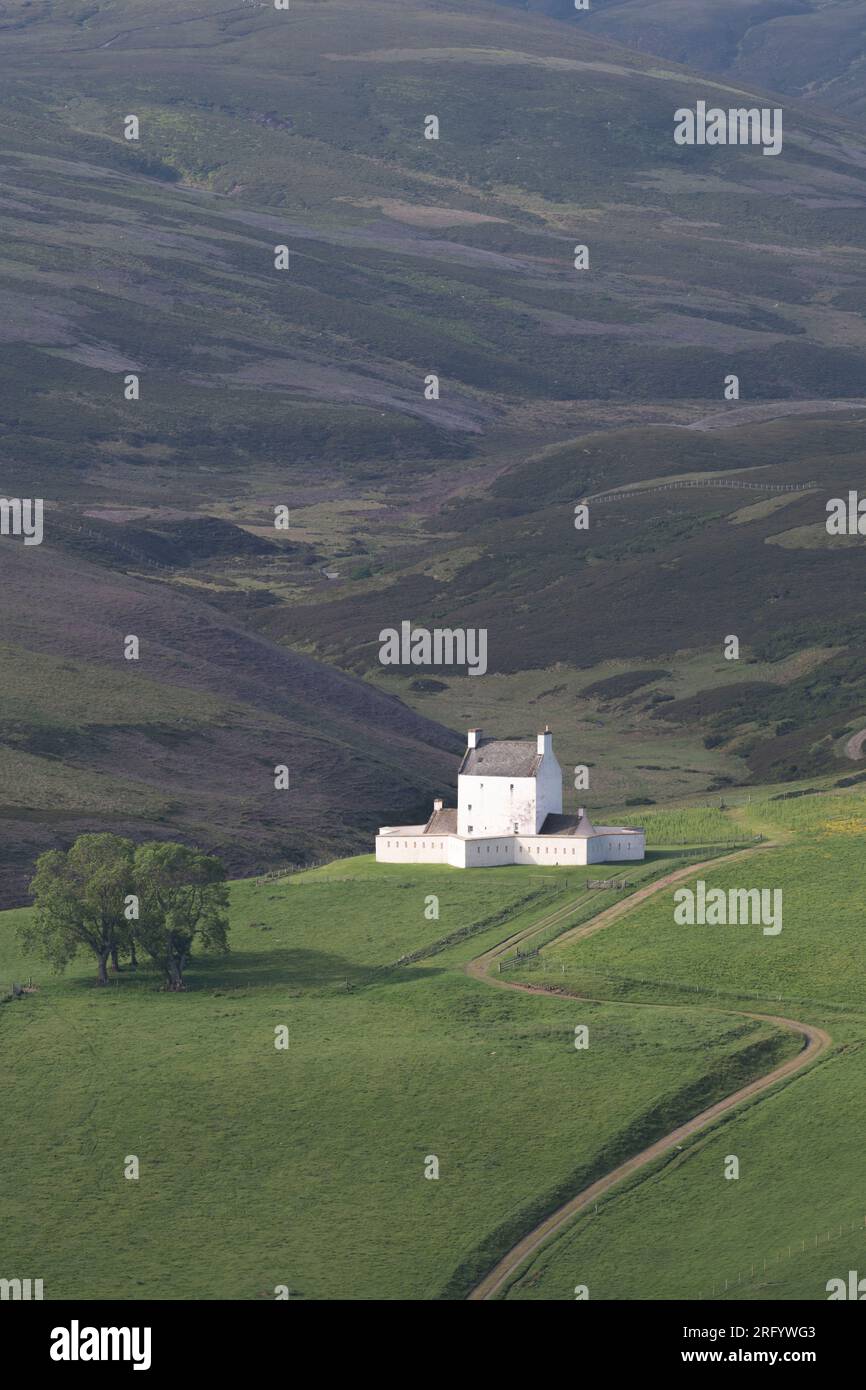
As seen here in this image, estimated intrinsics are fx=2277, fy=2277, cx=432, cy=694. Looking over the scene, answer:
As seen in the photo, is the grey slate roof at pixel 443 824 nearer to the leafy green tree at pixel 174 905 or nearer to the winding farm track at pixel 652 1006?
the winding farm track at pixel 652 1006

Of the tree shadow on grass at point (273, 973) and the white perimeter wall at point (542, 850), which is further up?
the white perimeter wall at point (542, 850)

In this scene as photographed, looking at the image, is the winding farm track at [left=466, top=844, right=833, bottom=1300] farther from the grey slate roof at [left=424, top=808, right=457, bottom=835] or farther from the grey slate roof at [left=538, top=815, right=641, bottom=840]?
the grey slate roof at [left=424, top=808, right=457, bottom=835]

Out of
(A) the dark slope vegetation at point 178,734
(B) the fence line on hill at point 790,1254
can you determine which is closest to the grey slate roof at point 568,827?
(A) the dark slope vegetation at point 178,734

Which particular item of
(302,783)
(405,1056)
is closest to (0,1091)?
(405,1056)

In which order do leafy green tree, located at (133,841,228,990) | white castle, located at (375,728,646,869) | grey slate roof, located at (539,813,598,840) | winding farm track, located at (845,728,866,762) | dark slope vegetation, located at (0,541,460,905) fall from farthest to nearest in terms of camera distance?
winding farm track, located at (845,728,866,762)
dark slope vegetation, located at (0,541,460,905)
grey slate roof, located at (539,813,598,840)
white castle, located at (375,728,646,869)
leafy green tree, located at (133,841,228,990)

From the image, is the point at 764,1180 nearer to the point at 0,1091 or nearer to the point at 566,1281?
the point at 566,1281

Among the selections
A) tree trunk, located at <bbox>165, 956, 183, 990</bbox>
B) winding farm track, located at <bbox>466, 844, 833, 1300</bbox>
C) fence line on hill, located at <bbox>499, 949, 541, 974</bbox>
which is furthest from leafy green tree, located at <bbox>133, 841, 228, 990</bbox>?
fence line on hill, located at <bbox>499, 949, 541, 974</bbox>
